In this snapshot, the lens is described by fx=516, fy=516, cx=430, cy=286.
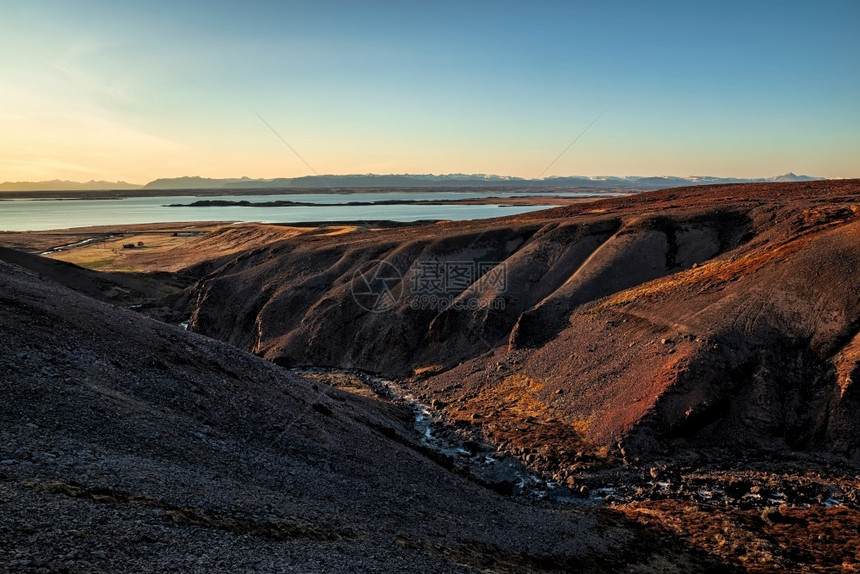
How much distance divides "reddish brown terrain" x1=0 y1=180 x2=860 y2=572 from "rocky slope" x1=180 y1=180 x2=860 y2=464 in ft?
0.67

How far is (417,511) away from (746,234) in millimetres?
40921

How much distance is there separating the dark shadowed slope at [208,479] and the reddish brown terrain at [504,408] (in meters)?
0.12

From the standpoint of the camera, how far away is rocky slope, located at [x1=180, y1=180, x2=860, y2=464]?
3056cm

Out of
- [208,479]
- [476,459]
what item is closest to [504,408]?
[476,459]

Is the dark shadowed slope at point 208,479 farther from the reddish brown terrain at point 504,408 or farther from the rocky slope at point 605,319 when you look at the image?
the rocky slope at point 605,319

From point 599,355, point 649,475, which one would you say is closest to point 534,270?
point 599,355

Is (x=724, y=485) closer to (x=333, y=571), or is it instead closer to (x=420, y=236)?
(x=333, y=571)

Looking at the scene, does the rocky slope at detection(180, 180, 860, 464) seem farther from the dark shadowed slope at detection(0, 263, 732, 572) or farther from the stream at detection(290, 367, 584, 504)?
the dark shadowed slope at detection(0, 263, 732, 572)

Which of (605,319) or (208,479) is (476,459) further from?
(208,479)

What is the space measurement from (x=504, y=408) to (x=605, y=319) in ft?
37.7

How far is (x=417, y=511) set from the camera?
2097cm

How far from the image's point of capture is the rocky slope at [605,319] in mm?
30562

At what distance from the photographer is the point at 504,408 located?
38.1 m

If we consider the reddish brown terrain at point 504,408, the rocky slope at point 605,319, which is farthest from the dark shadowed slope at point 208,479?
the rocky slope at point 605,319
